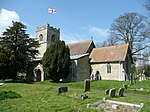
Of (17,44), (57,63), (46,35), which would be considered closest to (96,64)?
(57,63)

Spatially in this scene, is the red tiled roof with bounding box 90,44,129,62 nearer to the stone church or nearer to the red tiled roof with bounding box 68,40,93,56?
the stone church

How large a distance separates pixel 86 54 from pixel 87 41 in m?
4.34

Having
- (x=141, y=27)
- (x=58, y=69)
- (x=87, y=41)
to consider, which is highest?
(x=141, y=27)

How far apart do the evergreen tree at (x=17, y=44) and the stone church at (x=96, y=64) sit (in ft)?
12.0

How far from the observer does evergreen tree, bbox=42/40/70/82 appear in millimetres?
31875

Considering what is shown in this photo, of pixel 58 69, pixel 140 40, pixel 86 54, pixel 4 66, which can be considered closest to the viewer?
pixel 58 69

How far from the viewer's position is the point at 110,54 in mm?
34625

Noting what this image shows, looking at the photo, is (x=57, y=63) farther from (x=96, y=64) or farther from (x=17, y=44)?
(x=17, y=44)

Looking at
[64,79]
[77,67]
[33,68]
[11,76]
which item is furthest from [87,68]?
[11,76]

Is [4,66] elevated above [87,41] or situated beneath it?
situated beneath

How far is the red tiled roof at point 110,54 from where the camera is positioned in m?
33.0

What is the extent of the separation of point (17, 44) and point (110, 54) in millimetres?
17639

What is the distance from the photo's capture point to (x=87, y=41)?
3959 cm

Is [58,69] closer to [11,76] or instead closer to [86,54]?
[86,54]
